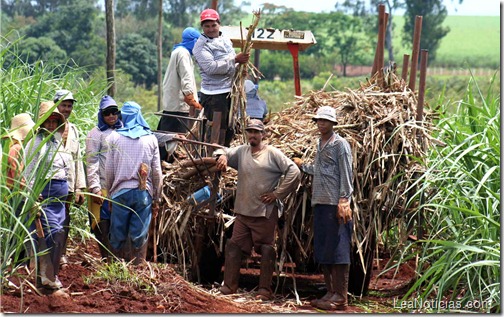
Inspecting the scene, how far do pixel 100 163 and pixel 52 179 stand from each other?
3.54 feet

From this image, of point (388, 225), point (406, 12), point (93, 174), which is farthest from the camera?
point (406, 12)

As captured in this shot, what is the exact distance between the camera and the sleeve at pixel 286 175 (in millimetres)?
8602

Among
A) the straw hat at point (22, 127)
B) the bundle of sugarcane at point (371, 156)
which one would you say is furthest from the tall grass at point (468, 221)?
the straw hat at point (22, 127)

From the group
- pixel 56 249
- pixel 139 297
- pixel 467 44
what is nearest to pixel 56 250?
pixel 56 249

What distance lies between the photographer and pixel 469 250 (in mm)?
7652

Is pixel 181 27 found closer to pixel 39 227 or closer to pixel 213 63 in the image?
pixel 213 63

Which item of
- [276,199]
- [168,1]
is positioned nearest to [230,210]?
[276,199]

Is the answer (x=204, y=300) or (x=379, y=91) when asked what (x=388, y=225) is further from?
(x=204, y=300)

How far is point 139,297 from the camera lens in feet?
25.0

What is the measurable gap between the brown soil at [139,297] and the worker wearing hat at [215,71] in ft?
5.55

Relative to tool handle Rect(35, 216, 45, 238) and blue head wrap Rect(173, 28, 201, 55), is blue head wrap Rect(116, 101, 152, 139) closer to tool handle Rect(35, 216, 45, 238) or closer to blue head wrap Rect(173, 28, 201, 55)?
tool handle Rect(35, 216, 45, 238)

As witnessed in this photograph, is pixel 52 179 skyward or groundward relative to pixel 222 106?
groundward

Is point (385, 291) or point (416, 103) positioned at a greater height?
point (416, 103)

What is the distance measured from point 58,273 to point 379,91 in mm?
3611
